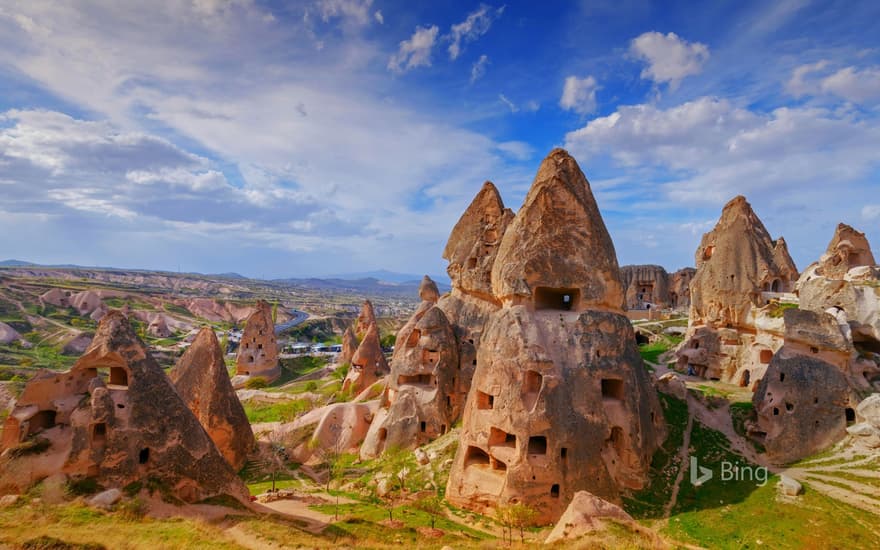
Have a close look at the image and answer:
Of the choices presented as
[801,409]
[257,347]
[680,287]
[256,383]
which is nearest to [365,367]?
[256,383]

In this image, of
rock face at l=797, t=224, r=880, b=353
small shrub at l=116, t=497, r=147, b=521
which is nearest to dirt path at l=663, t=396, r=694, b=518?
rock face at l=797, t=224, r=880, b=353

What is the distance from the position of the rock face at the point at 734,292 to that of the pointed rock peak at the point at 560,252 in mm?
15257

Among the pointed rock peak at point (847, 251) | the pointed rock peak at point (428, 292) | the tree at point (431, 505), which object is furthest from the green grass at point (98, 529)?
the pointed rock peak at point (847, 251)

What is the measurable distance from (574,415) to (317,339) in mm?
89452

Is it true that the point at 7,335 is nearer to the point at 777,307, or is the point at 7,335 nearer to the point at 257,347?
the point at 257,347

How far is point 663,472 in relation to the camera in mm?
19797

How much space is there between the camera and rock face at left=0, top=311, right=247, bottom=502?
14500 millimetres

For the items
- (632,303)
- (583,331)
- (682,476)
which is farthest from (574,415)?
(632,303)

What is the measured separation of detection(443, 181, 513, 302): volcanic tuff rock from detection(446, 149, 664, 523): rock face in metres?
9.97

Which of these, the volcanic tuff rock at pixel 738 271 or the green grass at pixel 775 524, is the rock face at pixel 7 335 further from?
the volcanic tuff rock at pixel 738 271

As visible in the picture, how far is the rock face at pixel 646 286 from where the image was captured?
234ft

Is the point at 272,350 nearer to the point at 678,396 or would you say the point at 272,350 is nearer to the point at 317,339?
the point at 678,396

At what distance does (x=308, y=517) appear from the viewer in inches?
682

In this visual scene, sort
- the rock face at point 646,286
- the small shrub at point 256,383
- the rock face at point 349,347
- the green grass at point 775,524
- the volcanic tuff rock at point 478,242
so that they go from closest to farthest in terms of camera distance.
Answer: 1. the green grass at point 775,524
2. the volcanic tuff rock at point 478,242
3. the small shrub at point 256,383
4. the rock face at point 349,347
5. the rock face at point 646,286
